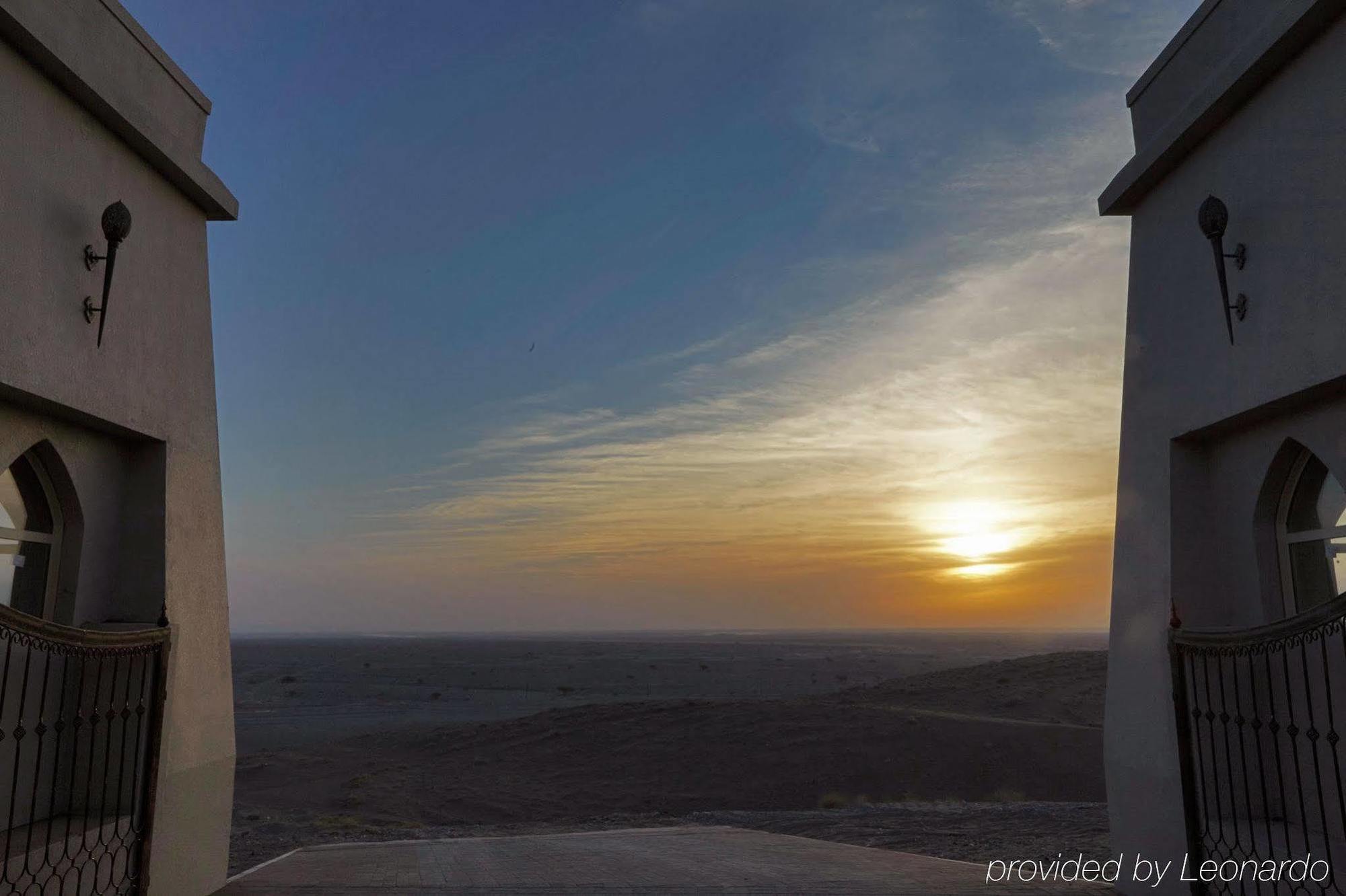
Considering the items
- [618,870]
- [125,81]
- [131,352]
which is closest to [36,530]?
[131,352]

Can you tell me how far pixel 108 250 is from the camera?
5855 millimetres

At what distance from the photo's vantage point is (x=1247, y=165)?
5832 millimetres

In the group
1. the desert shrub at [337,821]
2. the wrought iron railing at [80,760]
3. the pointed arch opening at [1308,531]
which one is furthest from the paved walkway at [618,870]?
the desert shrub at [337,821]

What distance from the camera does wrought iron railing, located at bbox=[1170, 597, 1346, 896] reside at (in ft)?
17.4

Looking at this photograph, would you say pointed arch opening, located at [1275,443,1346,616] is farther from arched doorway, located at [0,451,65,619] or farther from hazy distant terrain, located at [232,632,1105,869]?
arched doorway, located at [0,451,65,619]

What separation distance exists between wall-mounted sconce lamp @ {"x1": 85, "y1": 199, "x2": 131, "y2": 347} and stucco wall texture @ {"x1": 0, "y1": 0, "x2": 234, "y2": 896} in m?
0.07

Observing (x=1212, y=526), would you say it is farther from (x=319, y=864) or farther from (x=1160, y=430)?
(x=319, y=864)

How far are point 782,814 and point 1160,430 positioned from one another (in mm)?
10936

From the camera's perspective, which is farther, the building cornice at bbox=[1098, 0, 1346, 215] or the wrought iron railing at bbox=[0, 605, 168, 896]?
the wrought iron railing at bbox=[0, 605, 168, 896]

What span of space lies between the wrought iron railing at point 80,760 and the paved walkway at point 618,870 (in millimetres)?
1387

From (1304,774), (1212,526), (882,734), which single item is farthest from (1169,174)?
(882,734)

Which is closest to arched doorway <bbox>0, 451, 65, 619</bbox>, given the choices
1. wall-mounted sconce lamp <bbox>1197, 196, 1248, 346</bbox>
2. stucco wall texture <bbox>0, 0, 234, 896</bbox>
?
stucco wall texture <bbox>0, 0, 234, 896</bbox>

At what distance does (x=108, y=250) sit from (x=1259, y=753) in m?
8.39

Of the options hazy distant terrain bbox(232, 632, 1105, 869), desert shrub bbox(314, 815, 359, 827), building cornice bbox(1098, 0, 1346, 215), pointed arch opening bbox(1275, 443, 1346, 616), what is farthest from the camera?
hazy distant terrain bbox(232, 632, 1105, 869)
